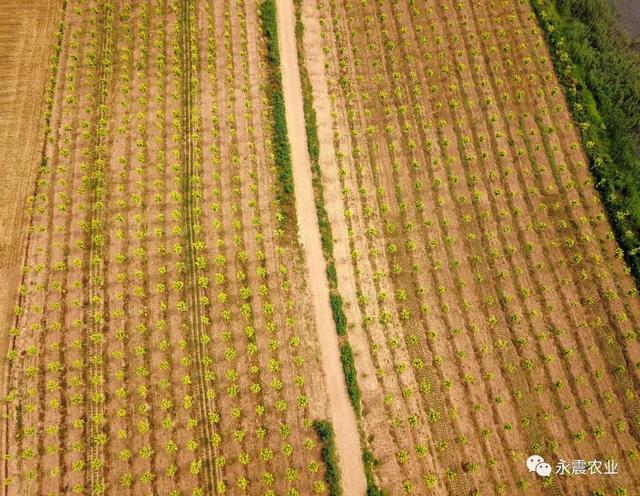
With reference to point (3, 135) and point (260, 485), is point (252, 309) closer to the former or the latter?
point (260, 485)

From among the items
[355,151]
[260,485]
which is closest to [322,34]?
[355,151]

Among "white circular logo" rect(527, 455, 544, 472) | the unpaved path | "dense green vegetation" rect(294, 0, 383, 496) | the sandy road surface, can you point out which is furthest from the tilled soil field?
the sandy road surface

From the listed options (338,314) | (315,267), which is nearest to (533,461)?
(338,314)

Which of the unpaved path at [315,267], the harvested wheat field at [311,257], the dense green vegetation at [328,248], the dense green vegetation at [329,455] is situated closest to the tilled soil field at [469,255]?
the harvested wheat field at [311,257]

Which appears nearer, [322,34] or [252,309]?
[252,309]

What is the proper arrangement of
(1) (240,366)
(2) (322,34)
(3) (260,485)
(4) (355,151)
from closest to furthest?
(3) (260,485)
(1) (240,366)
(4) (355,151)
(2) (322,34)

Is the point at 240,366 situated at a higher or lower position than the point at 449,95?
lower

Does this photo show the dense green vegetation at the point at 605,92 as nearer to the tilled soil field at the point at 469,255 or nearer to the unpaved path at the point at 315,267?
the tilled soil field at the point at 469,255
